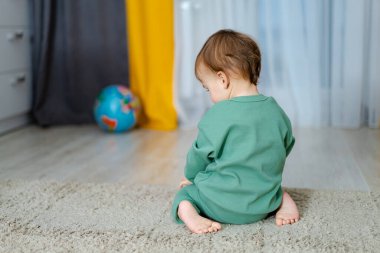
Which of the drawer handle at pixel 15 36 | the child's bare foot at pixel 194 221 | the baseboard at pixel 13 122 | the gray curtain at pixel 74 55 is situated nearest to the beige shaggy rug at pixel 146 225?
the child's bare foot at pixel 194 221

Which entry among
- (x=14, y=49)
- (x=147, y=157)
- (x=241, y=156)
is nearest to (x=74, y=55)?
(x=14, y=49)

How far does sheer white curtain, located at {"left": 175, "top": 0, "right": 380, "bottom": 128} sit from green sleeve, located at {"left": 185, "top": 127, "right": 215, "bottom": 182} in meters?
1.31

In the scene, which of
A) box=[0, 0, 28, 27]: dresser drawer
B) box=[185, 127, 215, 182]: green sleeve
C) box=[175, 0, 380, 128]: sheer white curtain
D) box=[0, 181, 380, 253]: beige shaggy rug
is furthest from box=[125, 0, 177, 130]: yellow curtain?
box=[185, 127, 215, 182]: green sleeve

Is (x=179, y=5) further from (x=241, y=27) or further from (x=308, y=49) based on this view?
(x=308, y=49)

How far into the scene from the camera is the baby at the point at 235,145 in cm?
124

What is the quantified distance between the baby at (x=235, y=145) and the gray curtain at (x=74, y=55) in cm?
153

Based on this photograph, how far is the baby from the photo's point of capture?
4.08 ft

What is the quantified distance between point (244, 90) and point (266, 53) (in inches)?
51.7

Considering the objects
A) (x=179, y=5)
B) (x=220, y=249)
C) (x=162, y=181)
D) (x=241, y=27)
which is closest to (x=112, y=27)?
(x=179, y=5)

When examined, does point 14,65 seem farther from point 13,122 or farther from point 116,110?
point 116,110

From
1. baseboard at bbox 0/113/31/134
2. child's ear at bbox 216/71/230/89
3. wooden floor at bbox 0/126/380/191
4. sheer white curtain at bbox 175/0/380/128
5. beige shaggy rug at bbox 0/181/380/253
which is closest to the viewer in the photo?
beige shaggy rug at bbox 0/181/380/253

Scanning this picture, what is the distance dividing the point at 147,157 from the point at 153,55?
755mm

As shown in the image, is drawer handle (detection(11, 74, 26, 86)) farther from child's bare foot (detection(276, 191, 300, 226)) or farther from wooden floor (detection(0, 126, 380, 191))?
child's bare foot (detection(276, 191, 300, 226))

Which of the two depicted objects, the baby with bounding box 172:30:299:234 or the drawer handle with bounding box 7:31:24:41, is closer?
the baby with bounding box 172:30:299:234
